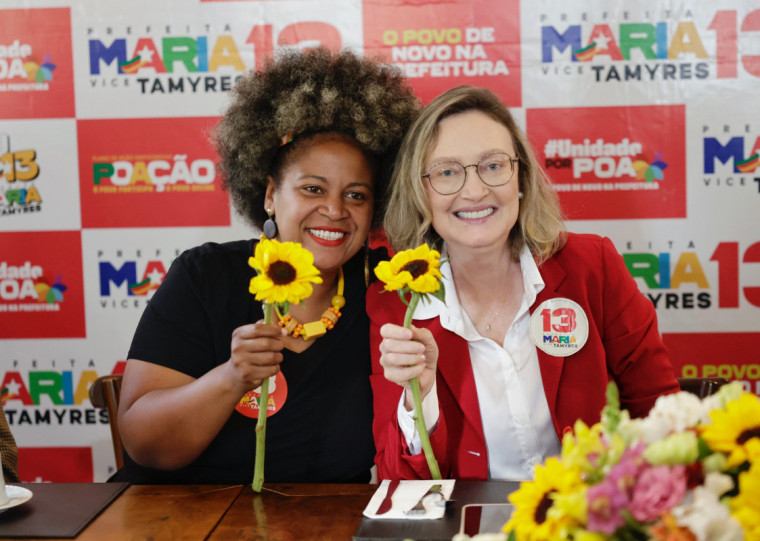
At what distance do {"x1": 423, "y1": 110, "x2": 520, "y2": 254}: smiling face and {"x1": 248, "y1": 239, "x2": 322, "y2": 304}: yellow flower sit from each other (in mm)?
593

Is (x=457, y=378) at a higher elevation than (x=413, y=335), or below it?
below

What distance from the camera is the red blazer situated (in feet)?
5.96

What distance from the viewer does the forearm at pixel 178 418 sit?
174 centimetres

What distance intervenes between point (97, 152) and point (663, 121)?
2.15m

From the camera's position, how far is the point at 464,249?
6.39 ft

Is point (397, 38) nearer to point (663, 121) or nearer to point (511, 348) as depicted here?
point (663, 121)

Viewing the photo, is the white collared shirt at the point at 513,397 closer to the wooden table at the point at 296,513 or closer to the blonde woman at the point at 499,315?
the blonde woman at the point at 499,315

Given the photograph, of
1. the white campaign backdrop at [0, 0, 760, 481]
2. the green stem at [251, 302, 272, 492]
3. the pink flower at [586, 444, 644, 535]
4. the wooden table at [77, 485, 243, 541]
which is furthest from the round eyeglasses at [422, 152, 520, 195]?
the pink flower at [586, 444, 644, 535]

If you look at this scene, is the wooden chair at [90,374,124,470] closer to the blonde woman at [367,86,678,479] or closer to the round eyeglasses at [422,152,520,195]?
the blonde woman at [367,86,678,479]

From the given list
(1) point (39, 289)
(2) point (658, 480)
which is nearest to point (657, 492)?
(2) point (658, 480)

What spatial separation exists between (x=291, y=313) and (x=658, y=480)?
1.48 meters

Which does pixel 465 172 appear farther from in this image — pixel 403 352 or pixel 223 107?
pixel 223 107

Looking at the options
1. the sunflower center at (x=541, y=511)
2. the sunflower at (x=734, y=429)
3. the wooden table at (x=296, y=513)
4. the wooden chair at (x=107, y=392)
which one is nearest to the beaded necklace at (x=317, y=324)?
the wooden table at (x=296, y=513)

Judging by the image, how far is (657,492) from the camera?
668 mm
